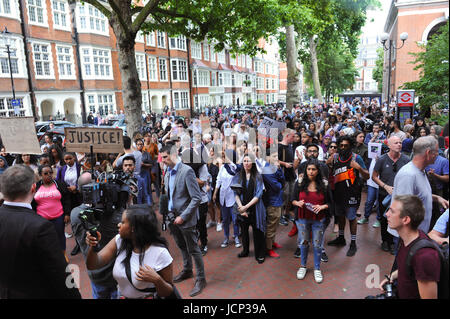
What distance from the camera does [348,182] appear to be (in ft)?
18.2

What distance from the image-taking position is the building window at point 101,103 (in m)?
29.0

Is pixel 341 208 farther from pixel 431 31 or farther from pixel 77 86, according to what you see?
pixel 431 31

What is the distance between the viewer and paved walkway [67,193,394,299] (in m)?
4.58

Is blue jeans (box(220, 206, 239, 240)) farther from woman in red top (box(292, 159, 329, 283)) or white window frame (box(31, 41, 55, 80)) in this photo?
white window frame (box(31, 41, 55, 80))

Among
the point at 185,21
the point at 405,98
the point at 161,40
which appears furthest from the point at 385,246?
the point at 161,40

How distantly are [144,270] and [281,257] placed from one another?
361 cm

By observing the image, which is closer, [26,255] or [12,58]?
[26,255]

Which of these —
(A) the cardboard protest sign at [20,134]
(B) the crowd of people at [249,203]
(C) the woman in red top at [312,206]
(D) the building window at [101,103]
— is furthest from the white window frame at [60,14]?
(C) the woman in red top at [312,206]

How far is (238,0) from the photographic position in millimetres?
11906

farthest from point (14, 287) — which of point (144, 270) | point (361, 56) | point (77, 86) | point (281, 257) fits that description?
point (361, 56)

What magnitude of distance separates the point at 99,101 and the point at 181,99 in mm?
13255

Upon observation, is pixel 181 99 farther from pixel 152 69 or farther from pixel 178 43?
pixel 178 43

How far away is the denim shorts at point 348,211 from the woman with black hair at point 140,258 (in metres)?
3.73
